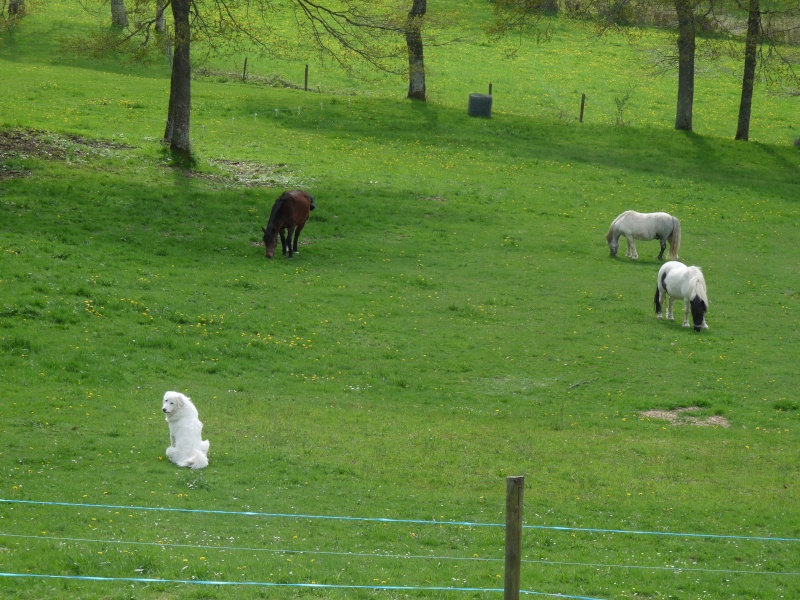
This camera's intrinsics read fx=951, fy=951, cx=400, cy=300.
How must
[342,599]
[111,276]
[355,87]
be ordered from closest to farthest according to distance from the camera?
[342,599] < [111,276] < [355,87]

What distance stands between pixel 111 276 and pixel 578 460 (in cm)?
1310

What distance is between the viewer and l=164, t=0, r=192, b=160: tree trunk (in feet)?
98.4

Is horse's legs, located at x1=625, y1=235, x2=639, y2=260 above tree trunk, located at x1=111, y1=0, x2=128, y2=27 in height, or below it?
below

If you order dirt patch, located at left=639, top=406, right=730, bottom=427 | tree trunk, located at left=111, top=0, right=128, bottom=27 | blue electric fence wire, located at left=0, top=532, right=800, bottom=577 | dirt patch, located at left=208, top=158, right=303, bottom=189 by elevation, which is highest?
tree trunk, located at left=111, top=0, right=128, bottom=27

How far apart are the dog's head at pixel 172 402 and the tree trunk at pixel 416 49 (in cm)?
2342

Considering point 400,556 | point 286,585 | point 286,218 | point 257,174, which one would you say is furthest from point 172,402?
point 257,174

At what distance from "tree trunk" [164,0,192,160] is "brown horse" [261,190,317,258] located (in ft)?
21.0

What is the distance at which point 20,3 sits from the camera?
132 ft

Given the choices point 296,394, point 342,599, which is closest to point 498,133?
point 296,394

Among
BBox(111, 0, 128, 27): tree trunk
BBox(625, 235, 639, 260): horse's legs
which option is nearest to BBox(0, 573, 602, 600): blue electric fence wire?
BBox(625, 235, 639, 260): horse's legs

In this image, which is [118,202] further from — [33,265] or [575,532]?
[575,532]

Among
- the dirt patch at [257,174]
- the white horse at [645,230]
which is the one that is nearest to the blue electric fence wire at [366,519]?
the white horse at [645,230]

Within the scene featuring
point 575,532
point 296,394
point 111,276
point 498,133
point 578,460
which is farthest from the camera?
point 498,133

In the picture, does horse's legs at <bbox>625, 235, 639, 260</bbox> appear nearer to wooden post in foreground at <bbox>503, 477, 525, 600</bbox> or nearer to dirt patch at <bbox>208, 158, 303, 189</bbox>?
dirt patch at <bbox>208, 158, 303, 189</bbox>
